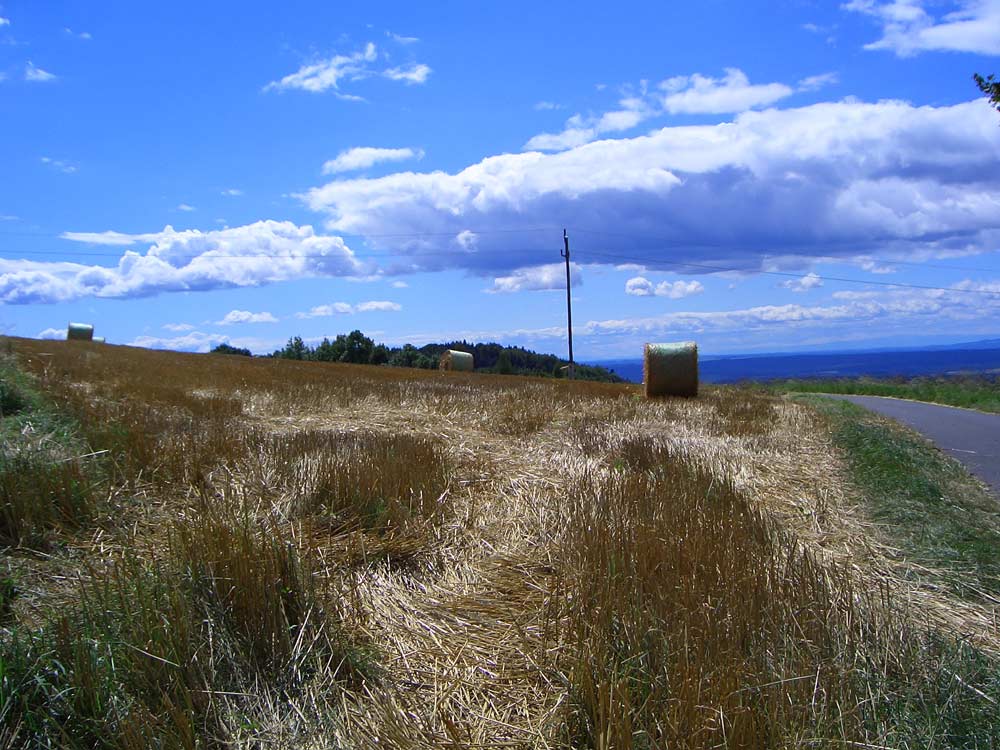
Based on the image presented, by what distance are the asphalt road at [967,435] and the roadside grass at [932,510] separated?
395 mm

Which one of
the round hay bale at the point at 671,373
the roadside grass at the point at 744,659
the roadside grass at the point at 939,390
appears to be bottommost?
the roadside grass at the point at 744,659

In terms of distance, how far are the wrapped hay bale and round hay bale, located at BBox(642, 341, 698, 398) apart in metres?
21.1

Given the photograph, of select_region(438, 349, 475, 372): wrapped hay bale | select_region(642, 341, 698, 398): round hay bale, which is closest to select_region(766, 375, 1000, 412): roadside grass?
select_region(642, 341, 698, 398): round hay bale

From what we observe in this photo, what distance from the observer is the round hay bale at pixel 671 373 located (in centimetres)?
2378

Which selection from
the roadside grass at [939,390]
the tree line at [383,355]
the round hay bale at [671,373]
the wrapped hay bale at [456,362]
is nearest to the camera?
the round hay bale at [671,373]

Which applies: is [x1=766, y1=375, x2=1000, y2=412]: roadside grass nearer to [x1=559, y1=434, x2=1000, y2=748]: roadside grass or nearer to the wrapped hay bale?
the wrapped hay bale

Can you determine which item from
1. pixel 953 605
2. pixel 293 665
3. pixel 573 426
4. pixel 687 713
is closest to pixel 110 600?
pixel 293 665

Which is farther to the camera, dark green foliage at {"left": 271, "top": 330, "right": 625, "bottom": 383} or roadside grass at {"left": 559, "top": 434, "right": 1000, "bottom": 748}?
dark green foliage at {"left": 271, "top": 330, "right": 625, "bottom": 383}

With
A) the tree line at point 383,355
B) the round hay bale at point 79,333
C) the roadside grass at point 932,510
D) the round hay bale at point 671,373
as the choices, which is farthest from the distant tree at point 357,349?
the roadside grass at point 932,510

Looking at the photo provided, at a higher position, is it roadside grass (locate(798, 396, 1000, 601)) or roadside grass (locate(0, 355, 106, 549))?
roadside grass (locate(0, 355, 106, 549))

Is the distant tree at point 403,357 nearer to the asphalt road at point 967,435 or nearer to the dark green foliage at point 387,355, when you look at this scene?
the dark green foliage at point 387,355

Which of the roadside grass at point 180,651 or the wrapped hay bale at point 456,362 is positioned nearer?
the roadside grass at point 180,651

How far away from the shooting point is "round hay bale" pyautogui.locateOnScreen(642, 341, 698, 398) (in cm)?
2378

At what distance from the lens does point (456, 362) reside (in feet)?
146
